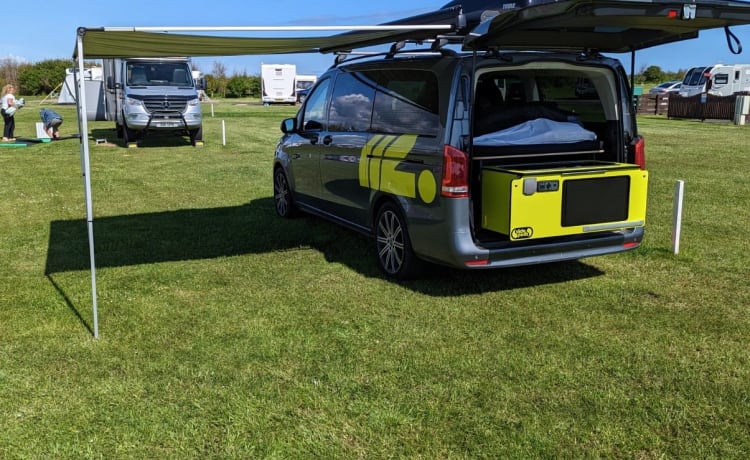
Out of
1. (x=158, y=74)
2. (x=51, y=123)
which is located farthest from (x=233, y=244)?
(x=51, y=123)

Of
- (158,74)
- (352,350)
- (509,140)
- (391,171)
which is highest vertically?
(158,74)

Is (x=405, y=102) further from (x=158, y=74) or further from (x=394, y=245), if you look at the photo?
(x=158, y=74)

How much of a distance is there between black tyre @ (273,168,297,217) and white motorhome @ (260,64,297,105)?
43.6 metres

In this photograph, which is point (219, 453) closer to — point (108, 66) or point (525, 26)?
point (525, 26)

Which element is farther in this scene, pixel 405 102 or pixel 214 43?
pixel 405 102

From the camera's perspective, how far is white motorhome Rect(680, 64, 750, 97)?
3553 cm

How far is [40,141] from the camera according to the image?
63.7ft

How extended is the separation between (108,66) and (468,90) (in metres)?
17.9

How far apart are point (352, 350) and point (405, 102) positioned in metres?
2.21

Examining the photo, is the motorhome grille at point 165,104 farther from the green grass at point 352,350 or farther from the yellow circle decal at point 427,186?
the yellow circle decal at point 427,186

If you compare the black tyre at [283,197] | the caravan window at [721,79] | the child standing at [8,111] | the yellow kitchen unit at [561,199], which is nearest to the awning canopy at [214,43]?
the yellow kitchen unit at [561,199]

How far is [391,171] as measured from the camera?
571 cm

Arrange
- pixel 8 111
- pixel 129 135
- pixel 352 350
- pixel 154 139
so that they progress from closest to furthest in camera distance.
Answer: pixel 352 350
pixel 129 135
pixel 8 111
pixel 154 139

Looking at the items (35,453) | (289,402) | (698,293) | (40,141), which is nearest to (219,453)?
(289,402)
